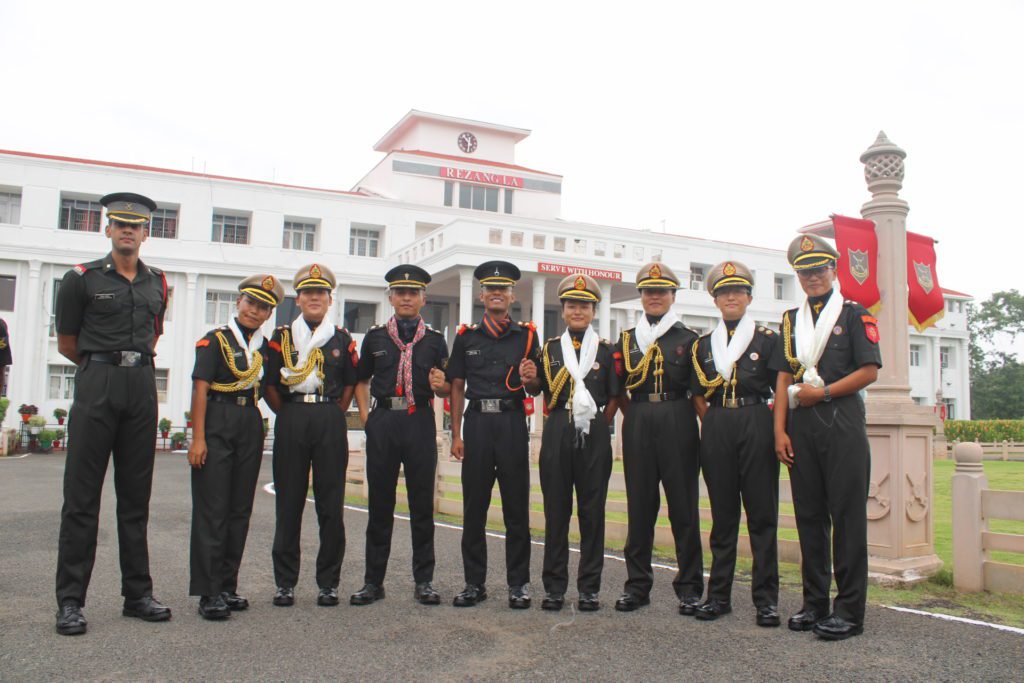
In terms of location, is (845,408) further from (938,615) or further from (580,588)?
(580,588)

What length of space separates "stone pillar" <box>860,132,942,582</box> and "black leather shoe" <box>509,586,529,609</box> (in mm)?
2990

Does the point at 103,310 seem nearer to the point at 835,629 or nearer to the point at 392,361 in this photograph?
the point at 392,361

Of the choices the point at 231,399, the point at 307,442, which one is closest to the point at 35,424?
the point at 231,399

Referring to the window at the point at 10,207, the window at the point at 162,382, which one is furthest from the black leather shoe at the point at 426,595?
the window at the point at 10,207

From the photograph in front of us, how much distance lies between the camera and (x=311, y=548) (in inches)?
309

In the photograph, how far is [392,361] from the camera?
229 inches

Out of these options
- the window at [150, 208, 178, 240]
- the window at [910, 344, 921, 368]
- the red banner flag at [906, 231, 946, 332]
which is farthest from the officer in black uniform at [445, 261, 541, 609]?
the window at [910, 344, 921, 368]

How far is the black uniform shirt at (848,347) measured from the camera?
5031 mm

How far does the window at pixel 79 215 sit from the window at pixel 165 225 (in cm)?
202

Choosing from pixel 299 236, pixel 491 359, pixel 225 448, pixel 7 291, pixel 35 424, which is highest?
pixel 299 236

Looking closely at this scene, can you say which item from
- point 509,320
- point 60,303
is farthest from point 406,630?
point 60,303

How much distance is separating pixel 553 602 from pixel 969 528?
324 cm

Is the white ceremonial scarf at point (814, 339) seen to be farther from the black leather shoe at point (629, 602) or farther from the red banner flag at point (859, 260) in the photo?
the red banner flag at point (859, 260)

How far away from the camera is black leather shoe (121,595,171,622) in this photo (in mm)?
4918
